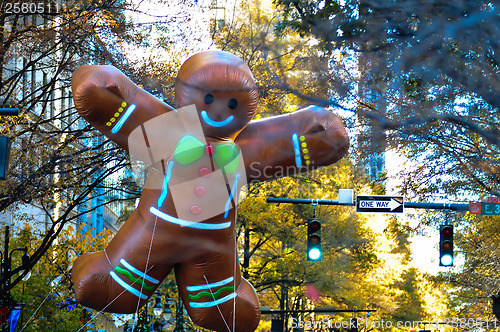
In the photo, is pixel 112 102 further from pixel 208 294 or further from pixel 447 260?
pixel 447 260

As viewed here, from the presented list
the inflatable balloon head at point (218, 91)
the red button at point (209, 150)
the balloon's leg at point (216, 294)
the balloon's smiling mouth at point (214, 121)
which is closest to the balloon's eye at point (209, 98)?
the inflatable balloon head at point (218, 91)

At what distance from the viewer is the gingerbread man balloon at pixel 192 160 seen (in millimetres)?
7570

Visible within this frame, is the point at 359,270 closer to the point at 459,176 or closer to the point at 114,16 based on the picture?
the point at 459,176

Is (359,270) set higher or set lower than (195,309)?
higher

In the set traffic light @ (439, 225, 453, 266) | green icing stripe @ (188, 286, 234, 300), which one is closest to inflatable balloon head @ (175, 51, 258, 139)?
green icing stripe @ (188, 286, 234, 300)

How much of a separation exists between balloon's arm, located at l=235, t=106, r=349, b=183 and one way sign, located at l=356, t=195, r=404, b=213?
4257 millimetres

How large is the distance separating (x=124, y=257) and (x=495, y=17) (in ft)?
16.2

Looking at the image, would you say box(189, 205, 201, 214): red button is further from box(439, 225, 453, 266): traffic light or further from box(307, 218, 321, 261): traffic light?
box(439, 225, 453, 266): traffic light

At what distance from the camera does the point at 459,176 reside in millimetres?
15250

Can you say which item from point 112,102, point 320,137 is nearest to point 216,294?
point 320,137

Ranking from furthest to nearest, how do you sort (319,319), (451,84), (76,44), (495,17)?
(319,319) → (76,44) → (451,84) → (495,17)

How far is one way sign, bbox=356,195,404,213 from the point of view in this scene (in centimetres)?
1197

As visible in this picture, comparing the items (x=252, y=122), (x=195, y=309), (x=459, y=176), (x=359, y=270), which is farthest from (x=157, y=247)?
(x=359, y=270)

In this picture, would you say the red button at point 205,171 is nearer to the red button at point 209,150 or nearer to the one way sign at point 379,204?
the red button at point 209,150
